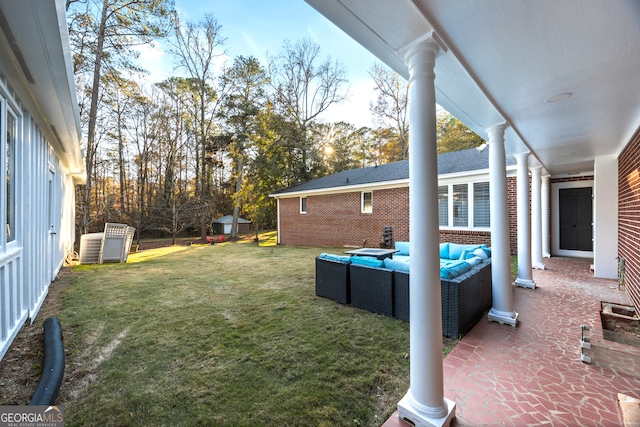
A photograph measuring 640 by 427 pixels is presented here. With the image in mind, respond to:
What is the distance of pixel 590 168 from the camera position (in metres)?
7.49

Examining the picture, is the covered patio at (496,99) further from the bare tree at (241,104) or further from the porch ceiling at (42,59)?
the bare tree at (241,104)

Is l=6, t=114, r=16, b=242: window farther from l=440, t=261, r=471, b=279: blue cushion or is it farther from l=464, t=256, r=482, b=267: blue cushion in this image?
l=464, t=256, r=482, b=267: blue cushion

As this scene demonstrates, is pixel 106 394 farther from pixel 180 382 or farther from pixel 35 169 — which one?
pixel 35 169

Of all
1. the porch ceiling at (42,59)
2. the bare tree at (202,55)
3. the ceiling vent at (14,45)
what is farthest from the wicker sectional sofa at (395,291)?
the bare tree at (202,55)

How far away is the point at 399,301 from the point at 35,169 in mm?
5922

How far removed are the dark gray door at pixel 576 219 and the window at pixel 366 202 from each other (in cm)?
649

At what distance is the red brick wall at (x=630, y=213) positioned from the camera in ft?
13.8

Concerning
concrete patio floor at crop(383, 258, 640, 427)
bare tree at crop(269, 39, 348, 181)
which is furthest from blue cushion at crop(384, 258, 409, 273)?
bare tree at crop(269, 39, 348, 181)

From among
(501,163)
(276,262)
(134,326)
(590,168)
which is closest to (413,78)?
(501,163)

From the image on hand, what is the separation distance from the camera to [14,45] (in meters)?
2.47

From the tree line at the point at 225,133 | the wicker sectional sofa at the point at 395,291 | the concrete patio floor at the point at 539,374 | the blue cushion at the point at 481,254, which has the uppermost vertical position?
the tree line at the point at 225,133

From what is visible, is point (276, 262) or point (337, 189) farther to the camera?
point (337, 189)

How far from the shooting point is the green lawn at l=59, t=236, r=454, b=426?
2045 millimetres

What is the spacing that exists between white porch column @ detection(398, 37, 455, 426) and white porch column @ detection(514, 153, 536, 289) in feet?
14.0
